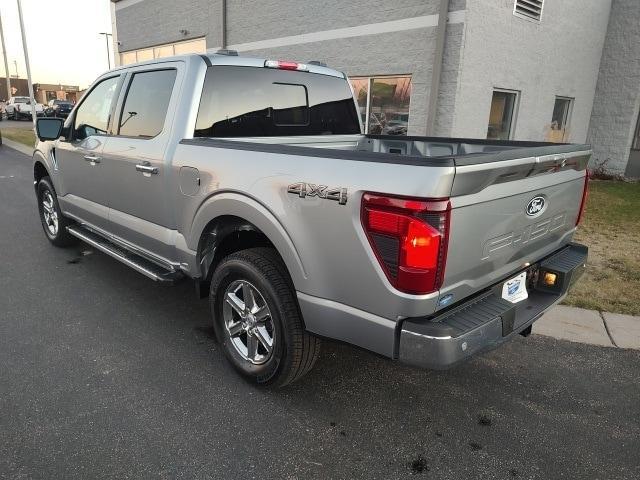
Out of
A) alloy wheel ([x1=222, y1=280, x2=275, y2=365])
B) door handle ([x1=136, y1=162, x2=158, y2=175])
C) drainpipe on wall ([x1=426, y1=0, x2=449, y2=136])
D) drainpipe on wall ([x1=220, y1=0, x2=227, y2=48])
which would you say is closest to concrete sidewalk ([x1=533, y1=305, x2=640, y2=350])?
alloy wheel ([x1=222, y1=280, x2=275, y2=365])

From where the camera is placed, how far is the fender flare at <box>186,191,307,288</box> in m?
2.47

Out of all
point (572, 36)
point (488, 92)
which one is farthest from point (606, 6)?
point (488, 92)

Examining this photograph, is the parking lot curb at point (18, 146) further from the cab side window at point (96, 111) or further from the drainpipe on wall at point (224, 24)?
the cab side window at point (96, 111)

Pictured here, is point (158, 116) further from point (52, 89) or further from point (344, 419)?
point (52, 89)

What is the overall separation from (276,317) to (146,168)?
157 centimetres

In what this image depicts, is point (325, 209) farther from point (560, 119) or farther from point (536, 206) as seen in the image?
point (560, 119)

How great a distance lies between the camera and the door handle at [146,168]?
3340mm

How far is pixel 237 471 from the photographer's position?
7.47 ft

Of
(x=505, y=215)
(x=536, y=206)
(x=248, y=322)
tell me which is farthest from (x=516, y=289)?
(x=248, y=322)

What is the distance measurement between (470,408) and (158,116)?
9.51ft

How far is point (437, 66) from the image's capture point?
8828mm

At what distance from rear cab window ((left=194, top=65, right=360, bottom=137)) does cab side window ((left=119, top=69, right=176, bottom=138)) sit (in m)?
0.35

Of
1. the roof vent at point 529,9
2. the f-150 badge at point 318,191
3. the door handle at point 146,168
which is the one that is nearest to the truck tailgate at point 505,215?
the f-150 badge at point 318,191

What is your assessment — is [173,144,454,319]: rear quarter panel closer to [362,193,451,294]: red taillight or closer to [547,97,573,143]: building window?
[362,193,451,294]: red taillight
